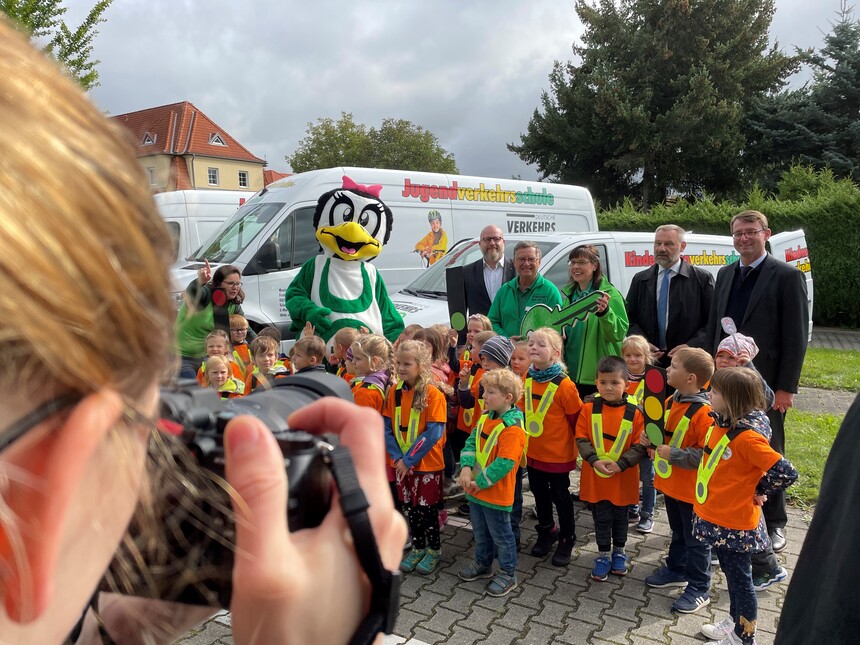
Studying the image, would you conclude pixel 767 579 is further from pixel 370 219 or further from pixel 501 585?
pixel 370 219

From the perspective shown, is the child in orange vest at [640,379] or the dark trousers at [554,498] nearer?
the dark trousers at [554,498]

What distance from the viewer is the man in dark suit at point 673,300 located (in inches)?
207

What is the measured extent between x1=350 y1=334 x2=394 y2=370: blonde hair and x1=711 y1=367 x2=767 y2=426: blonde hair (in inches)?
85.7

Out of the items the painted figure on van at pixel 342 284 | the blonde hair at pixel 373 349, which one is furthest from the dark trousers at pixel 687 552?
the painted figure on van at pixel 342 284

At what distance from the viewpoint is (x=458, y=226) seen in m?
10.2

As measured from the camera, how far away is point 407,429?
13.6 ft

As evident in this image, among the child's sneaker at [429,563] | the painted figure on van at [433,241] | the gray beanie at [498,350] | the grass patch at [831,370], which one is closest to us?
the child's sneaker at [429,563]

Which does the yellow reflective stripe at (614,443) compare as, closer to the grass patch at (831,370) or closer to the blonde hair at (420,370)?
the blonde hair at (420,370)

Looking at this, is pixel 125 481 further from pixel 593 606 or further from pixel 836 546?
pixel 593 606

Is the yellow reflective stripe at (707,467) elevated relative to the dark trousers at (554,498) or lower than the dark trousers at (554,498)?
elevated

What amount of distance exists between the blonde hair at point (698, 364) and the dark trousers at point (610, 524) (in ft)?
3.03

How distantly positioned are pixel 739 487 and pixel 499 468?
1.25 m

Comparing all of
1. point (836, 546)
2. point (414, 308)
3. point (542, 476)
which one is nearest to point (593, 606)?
point (542, 476)

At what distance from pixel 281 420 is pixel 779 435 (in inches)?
172
